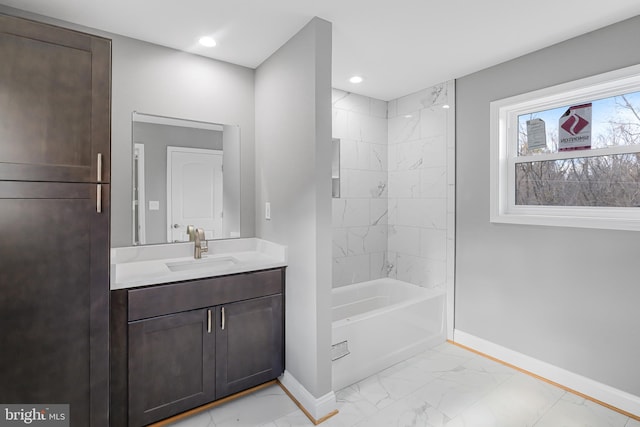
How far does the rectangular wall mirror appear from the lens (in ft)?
7.52

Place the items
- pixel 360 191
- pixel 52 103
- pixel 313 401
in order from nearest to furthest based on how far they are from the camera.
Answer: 1. pixel 52 103
2. pixel 313 401
3. pixel 360 191

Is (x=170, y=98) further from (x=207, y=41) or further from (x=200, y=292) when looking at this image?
(x=200, y=292)

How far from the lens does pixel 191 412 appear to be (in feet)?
6.64

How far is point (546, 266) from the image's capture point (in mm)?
2410

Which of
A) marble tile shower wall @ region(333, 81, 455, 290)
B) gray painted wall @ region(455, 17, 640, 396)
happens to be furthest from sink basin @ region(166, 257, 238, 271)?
gray painted wall @ region(455, 17, 640, 396)

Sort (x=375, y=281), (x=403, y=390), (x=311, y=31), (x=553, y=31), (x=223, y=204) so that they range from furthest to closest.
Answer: (x=375, y=281)
(x=223, y=204)
(x=403, y=390)
(x=553, y=31)
(x=311, y=31)

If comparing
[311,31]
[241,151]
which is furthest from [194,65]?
[311,31]

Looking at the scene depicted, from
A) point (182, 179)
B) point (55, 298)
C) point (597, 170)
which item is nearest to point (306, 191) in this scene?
point (182, 179)

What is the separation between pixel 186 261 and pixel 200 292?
46 cm

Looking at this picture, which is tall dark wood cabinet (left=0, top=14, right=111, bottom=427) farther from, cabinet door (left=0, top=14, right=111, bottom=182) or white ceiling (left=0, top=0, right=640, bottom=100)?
white ceiling (left=0, top=0, right=640, bottom=100)

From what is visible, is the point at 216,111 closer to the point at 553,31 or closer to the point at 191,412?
the point at 191,412

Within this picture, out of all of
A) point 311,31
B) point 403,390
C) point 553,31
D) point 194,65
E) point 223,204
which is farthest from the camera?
point 223,204

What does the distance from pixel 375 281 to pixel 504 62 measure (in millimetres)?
2372

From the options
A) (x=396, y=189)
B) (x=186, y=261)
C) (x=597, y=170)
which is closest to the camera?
(x=597, y=170)
